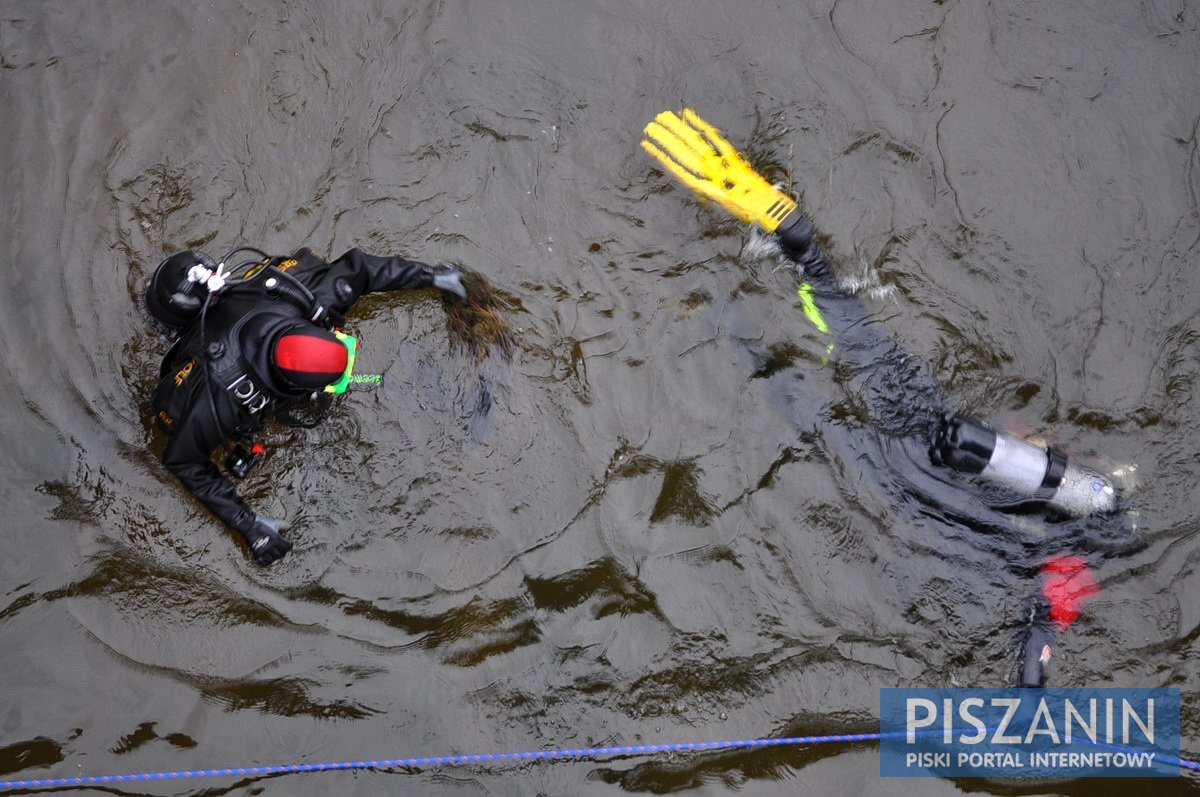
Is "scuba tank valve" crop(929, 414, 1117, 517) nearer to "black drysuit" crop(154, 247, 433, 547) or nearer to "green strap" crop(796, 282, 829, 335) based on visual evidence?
"green strap" crop(796, 282, 829, 335)

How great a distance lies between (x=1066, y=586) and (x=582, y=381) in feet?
8.39

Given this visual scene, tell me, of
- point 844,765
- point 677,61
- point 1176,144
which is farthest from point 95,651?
point 1176,144

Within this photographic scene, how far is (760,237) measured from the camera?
412cm

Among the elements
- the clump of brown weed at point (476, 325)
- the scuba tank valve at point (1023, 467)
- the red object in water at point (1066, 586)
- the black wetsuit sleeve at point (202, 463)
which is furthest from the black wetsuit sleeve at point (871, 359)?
the black wetsuit sleeve at point (202, 463)

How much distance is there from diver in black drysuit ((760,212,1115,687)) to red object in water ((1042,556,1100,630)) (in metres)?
0.05

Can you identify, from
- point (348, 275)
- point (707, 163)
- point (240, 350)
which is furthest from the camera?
point (707, 163)

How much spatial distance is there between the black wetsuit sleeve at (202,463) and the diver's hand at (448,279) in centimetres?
116

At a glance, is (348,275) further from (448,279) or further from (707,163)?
(707,163)

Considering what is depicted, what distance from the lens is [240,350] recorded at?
10.4 ft

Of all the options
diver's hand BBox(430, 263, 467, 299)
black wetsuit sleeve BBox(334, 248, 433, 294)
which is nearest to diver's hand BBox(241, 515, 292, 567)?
black wetsuit sleeve BBox(334, 248, 433, 294)

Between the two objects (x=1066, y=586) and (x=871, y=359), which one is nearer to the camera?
(x=1066, y=586)

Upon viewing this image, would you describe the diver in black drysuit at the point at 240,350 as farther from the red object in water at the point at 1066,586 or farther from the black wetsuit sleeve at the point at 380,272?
the red object in water at the point at 1066,586

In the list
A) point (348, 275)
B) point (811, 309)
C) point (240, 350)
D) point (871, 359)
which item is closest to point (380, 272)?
point (348, 275)

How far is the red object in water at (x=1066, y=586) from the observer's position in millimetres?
3811
